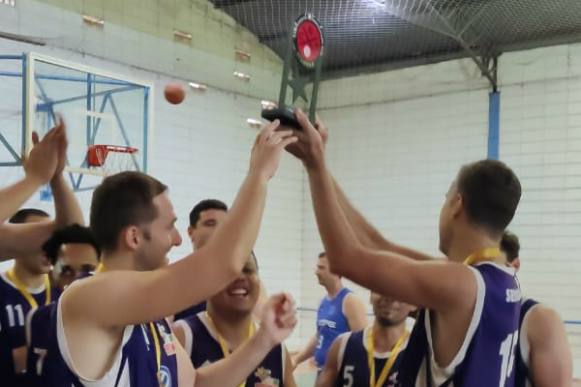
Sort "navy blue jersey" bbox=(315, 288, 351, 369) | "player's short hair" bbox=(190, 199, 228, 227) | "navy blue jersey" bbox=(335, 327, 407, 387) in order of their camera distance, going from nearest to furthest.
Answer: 1. "navy blue jersey" bbox=(335, 327, 407, 387)
2. "player's short hair" bbox=(190, 199, 228, 227)
3. "navy blue jersey" bbox=(315, 288, 351, 369)

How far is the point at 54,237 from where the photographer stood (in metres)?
3.41

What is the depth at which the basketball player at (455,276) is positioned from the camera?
7.21 ft

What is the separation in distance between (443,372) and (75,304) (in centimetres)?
118

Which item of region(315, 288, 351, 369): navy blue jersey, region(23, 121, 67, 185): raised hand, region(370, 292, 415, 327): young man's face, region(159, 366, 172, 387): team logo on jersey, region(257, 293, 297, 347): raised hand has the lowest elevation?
region(315, 288, 351, 369): navy blue jersey

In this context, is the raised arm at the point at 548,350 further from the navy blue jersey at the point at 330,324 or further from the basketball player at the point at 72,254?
the navy blue jersey at the point at 330,324

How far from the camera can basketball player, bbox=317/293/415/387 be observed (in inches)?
143

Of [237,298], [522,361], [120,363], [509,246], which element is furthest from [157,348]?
[509,246]

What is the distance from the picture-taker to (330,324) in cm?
624

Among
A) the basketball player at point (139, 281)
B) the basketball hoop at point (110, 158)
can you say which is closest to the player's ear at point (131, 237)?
the basketball player at point (139, 281)

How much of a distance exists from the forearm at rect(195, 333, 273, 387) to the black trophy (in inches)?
32.4

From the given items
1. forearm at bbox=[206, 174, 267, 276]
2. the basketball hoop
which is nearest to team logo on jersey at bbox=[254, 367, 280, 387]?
forearm at bbox=[206, 174, 267, 276]

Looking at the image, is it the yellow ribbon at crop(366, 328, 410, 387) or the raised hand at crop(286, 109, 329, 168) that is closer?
the raised hand at crop(286, 109, 329, 168)

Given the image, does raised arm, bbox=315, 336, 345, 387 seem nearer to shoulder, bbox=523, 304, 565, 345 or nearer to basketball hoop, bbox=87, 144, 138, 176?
shoulder, bbox=523, 304, 565, 345

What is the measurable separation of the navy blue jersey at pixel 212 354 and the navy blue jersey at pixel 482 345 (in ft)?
2.66
